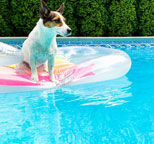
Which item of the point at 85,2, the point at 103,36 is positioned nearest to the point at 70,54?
the point at 85,2

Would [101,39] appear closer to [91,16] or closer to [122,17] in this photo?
[91,16]

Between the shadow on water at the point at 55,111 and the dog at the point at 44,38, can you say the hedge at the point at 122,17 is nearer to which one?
the shadow on water at the point at 55,111

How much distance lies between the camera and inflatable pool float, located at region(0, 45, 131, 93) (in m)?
3.74

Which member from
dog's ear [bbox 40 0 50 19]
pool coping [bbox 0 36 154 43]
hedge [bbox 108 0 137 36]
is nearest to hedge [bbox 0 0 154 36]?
hedge [bbox 108 0 137 36]

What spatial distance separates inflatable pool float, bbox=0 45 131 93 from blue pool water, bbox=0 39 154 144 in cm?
11

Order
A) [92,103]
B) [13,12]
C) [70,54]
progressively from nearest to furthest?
[92,103] → [70,54] → [13,12]

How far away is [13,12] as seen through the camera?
8.03 metres

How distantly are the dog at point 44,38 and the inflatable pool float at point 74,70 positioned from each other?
161 millimetres

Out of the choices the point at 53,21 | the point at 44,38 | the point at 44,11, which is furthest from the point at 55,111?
the point at 44,11

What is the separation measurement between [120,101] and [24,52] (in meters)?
1.66

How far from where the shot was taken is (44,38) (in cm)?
355

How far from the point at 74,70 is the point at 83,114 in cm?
144

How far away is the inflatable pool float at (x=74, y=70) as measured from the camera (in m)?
3.74

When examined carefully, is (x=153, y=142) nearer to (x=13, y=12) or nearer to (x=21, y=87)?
(x=21, y=87)
